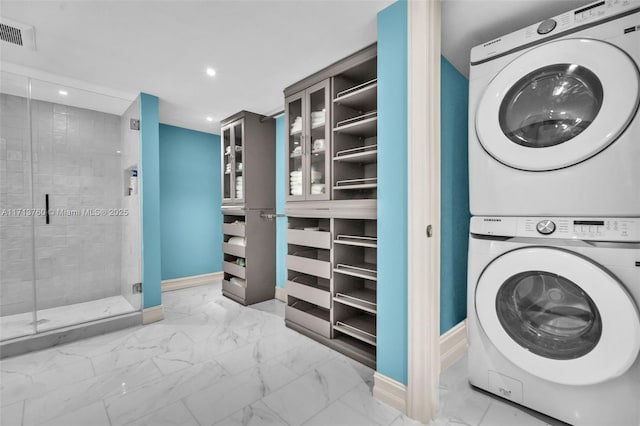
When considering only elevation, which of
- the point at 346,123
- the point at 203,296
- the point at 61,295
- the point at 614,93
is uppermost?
the point at 346,123

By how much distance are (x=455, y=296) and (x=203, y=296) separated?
2.88 m

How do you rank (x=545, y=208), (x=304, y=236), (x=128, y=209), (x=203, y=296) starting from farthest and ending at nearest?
(x=203, y=296) < (x=128, y=209) < (x=304, y=236) < (x=545, y=208)

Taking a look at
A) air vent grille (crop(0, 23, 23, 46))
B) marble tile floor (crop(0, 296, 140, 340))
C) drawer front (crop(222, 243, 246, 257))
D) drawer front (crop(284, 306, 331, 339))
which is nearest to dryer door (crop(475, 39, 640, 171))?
drawer front (crop(284, 306, 331, 339))

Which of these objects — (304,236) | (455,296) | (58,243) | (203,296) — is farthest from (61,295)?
(455,296)

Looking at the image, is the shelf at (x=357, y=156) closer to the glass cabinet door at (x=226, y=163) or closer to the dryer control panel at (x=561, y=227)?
the dryer control panel at (x=561, y=227)

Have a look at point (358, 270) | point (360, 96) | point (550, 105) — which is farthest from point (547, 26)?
point (358, 270)

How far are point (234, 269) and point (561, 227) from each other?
3.03 metres

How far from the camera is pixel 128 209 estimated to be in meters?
2.94

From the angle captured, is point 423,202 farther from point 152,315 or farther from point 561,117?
point 152,315

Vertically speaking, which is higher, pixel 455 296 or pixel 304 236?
pixel 304 236

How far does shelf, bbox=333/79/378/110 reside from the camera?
1932 millimetres

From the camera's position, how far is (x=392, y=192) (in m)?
1.55

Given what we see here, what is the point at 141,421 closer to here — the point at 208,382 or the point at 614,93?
the point at 208,382

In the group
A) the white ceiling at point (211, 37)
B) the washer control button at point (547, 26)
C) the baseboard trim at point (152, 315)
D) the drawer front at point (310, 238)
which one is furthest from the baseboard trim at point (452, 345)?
the baseboard trim at point (152, 315)
